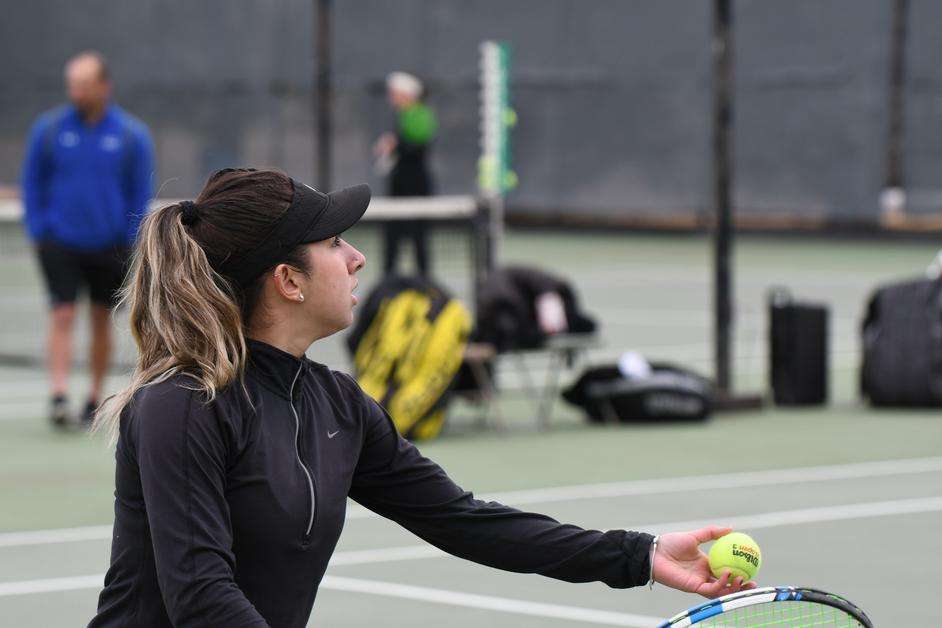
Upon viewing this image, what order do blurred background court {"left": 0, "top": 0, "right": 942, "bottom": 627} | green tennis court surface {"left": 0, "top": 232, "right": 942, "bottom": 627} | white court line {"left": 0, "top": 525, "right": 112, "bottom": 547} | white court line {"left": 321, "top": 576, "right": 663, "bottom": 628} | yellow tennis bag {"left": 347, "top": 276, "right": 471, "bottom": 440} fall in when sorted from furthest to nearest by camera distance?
yellow tennis bag {"left": 347, "top": 276, "right": 471, "bottom": 440} → white court line {"left": 0, "top": 525, "right": 112, "bottom": 547} → blurred background court {"left": 0, "top": 0, "right": 942, "bottom": 627} → green tennis court surface {"left": 0, "top": 232, "right": 942, "bottom": 627} → white court line {"left": 321, "top": 576, "right": 663, "bottom": 628}

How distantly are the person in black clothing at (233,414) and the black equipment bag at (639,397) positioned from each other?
7214 mm

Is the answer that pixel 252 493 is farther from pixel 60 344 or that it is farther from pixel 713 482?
pixel 60 344

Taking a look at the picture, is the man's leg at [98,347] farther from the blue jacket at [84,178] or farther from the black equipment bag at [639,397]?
the black equipment bag at [639,397]

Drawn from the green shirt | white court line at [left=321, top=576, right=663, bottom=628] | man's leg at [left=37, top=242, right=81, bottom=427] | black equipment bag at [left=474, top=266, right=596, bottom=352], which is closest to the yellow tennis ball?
white court line at [left=321, top=576, right=663, bottom=628]

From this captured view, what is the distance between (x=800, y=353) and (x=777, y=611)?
800 cm

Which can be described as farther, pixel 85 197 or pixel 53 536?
pixel 85 197

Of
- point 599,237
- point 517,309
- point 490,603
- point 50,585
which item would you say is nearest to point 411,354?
point 517,309

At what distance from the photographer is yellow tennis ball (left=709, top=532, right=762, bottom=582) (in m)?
3.22

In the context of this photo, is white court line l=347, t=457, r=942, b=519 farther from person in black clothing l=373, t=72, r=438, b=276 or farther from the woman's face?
person in black clothing l=373, t=72, r=438, b=276

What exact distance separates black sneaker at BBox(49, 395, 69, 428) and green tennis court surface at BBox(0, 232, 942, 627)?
109 millimetres

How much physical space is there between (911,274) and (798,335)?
9.42m

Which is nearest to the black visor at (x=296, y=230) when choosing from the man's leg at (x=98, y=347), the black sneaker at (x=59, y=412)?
the man's leg at (x=98, y=347)

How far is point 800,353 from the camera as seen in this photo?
11062mm

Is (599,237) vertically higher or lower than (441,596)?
lower
